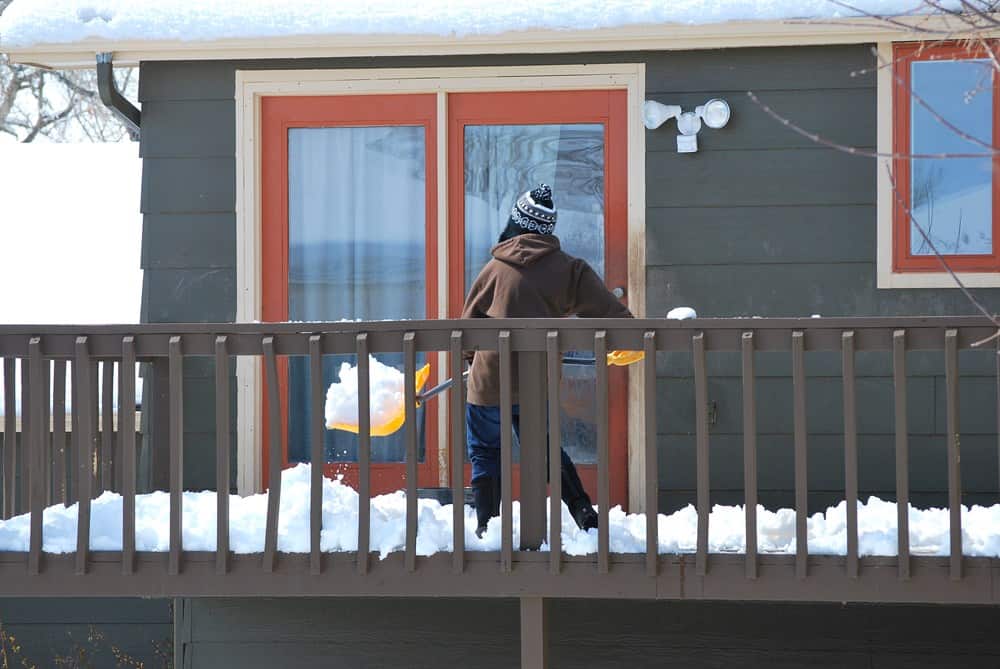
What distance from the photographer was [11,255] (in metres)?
9.94

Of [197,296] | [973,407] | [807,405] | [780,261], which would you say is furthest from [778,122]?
[197,296]

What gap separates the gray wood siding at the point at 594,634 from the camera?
593 centimetres

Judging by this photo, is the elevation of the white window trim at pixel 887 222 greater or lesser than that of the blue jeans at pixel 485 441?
greater

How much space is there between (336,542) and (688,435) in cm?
215

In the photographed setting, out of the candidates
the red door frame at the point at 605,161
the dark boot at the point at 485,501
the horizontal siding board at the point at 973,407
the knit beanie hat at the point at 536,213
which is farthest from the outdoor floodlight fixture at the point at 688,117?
the dark boot at the point at 485,501

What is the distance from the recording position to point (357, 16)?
6.34 meters

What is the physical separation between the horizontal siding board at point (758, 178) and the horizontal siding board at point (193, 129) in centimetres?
216

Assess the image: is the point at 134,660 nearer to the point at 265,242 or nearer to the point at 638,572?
the point at 265,242

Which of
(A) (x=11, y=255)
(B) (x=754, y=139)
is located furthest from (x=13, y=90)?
(B) (x=754, y=139)

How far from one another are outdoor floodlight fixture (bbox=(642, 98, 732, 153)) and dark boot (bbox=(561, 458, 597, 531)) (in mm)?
1960

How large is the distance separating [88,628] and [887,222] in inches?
197

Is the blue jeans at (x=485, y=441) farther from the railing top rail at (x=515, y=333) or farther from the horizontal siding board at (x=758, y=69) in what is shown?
the horizontal siding board at (x=758, y=69)

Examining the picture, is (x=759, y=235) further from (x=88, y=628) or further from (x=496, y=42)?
(x=88, y=628)

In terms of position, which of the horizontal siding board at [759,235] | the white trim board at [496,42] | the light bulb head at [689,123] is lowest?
the horizontal siding board at [759,235]
